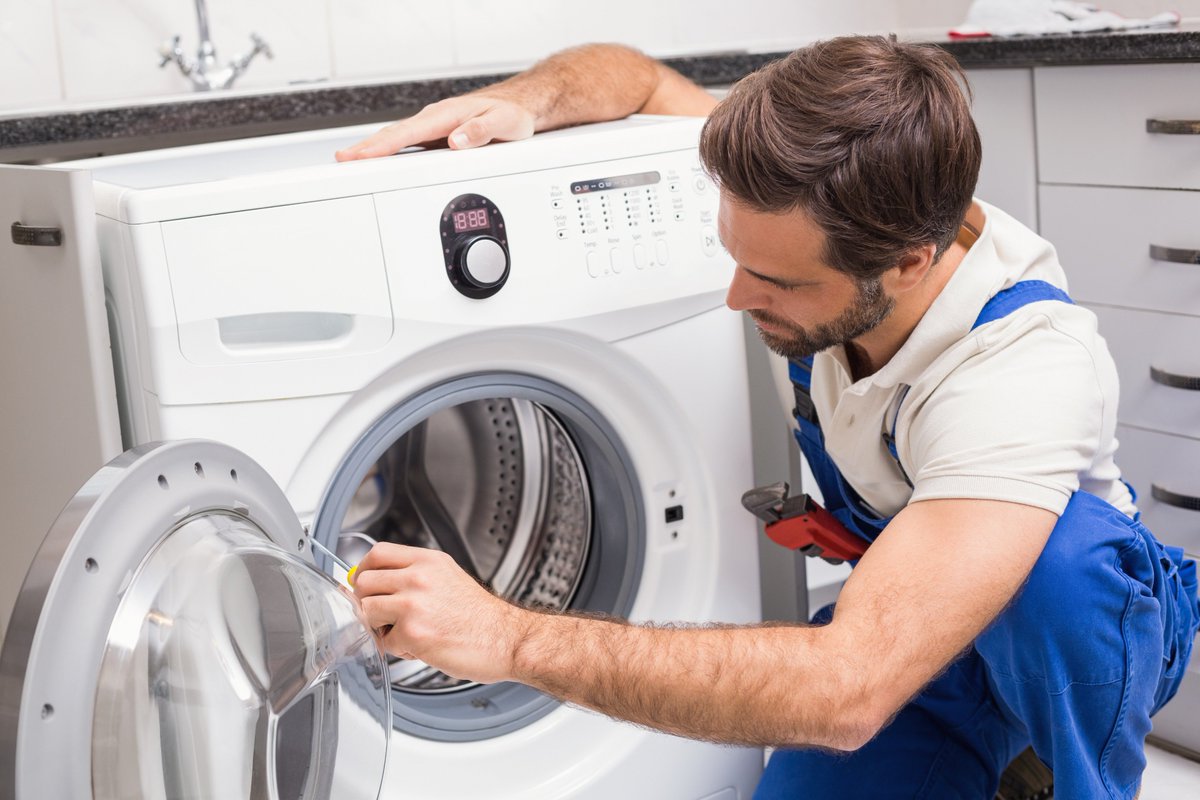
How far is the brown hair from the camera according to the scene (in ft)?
3.18

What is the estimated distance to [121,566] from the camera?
72 centimetres

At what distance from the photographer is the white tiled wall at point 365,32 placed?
1.86 meters

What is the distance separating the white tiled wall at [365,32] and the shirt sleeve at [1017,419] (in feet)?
3.32

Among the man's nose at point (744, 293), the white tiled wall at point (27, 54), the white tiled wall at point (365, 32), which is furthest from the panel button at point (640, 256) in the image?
the white tiled wall at point (27, 54)

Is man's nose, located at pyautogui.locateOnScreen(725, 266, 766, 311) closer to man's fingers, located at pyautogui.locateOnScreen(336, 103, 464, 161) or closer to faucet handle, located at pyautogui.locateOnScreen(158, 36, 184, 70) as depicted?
man's fingers, located at pyautogui.locateOnScreen(336, 103, 464, 161)

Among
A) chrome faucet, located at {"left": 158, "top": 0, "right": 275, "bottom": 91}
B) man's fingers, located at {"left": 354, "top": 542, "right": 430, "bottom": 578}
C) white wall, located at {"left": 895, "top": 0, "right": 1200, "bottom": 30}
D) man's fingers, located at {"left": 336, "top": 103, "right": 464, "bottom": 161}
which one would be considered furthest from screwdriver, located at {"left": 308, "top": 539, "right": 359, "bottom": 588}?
white wall, located at {"left": 895, "top": 0, "right": 1200, "bottom": 30}

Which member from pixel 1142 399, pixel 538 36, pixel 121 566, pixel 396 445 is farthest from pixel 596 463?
pixel 538 36

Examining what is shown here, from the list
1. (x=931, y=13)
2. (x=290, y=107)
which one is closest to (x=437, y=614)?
(x=290, y=107)

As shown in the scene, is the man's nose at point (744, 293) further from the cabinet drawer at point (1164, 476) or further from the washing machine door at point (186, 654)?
the cabinet drawer at point (1164, 476)

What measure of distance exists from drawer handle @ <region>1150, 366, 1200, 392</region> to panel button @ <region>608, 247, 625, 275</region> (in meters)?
0.86

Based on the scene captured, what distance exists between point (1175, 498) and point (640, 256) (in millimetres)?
890

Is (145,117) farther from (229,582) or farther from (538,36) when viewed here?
(538,36)

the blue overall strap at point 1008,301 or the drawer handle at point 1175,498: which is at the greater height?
the blue overall strap at point 1008,301

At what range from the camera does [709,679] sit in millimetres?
919
